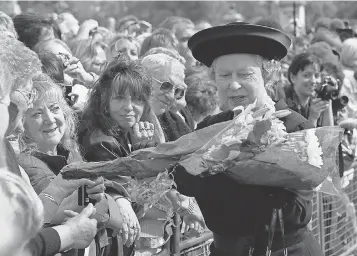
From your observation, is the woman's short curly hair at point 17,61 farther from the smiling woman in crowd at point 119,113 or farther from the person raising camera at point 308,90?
the person raising camera at point 308,90

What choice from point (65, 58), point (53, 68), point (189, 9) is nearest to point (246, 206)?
point (53, 68)

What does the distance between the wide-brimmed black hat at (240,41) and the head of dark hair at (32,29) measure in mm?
2740

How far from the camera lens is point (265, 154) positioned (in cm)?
315

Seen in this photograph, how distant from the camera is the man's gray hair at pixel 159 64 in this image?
5.60 metres

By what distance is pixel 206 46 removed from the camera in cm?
372

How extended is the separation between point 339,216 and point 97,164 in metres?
4.40

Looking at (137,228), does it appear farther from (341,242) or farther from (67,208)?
(341,242)

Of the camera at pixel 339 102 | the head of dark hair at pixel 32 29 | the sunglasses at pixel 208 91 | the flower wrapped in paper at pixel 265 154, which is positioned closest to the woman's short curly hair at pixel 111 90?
the flower wrapped in paper at pixel 265 154

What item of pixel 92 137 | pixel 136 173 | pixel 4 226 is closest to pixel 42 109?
pixel 92 137

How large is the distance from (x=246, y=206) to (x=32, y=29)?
11.2ft

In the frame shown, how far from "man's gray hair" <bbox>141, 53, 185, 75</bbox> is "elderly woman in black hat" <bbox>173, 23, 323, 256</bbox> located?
177cm

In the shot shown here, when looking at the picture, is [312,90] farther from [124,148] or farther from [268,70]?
[268,70]

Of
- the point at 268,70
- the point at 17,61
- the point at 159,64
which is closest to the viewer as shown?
the point at 17,61

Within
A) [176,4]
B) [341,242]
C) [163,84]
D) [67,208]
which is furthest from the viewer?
[176,4]
